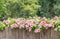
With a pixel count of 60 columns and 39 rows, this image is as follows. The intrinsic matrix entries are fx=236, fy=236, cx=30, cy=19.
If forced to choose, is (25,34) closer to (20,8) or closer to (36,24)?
(36,24)

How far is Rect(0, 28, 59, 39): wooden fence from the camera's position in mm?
7938

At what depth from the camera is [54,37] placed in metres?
7.92

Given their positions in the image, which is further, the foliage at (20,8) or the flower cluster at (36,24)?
the foliage at (20,8)

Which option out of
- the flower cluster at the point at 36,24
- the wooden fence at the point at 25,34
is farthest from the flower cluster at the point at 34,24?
the wooden fence at the point at 25,34

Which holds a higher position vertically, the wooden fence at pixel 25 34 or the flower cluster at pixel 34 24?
the flower cluster at pixel 34 24

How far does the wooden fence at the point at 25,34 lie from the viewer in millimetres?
7938

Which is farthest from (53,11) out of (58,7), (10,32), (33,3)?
(10,32)

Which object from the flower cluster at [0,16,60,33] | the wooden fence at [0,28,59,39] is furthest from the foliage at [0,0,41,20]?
the flower cluster at [0,16,60,33]

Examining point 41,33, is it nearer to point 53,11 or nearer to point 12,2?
point 12,2

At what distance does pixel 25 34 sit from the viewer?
27.5ft

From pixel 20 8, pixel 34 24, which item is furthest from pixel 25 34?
pixel 20 8

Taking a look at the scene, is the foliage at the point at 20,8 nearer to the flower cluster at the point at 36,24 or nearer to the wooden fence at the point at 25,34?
the wooden fence at the point at 25,34

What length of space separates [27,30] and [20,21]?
0.43m

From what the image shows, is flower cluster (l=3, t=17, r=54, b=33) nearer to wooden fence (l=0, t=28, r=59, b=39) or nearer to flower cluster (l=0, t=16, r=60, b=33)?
flower cluster (l=0, t=16, r=60, b=33)
